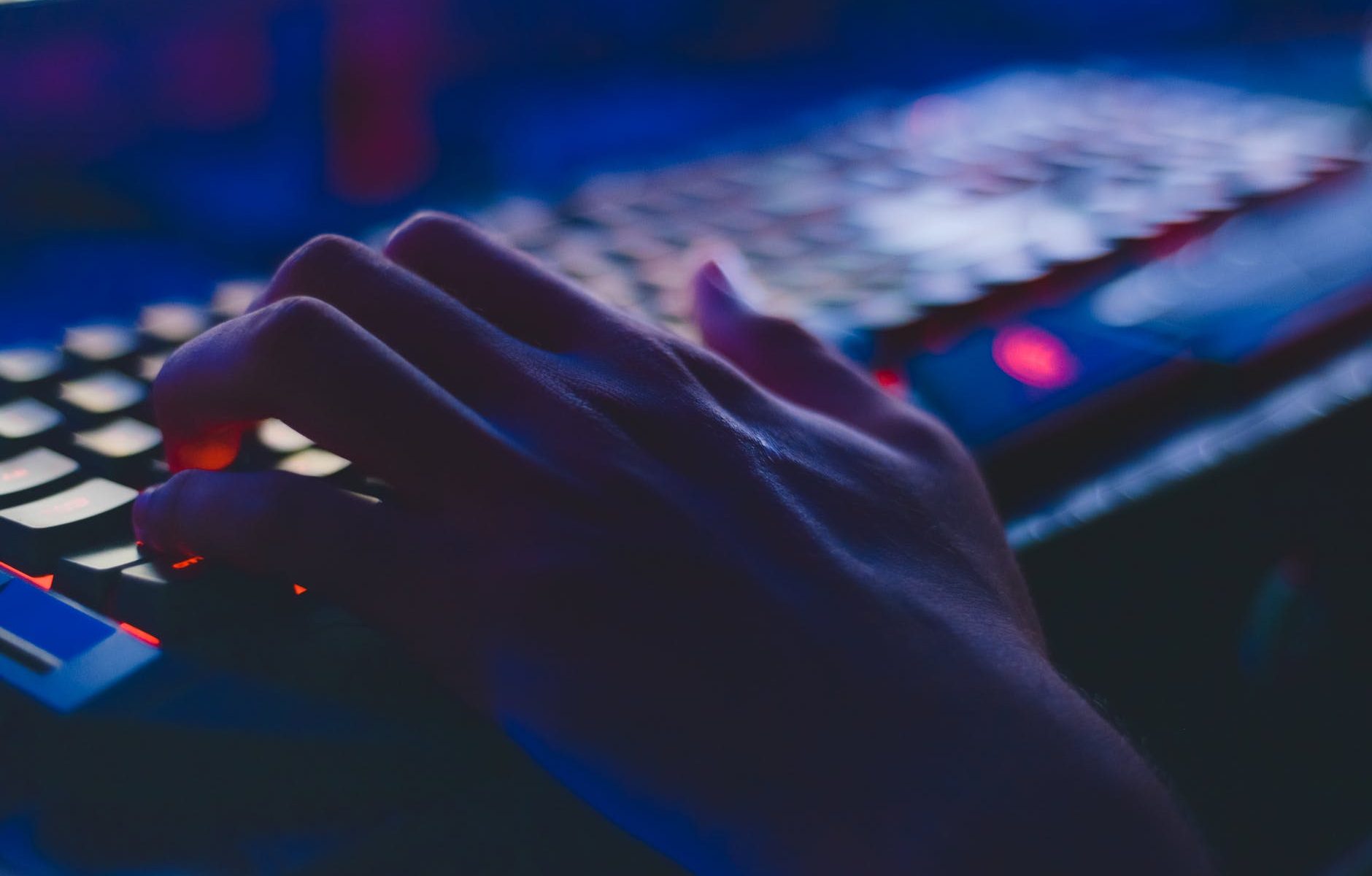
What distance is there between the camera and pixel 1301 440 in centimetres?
56

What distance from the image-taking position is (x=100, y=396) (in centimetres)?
44

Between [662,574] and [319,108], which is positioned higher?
[319,108]

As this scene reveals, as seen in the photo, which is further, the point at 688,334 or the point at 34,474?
the point at 688,334

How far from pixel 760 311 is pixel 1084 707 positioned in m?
0.24

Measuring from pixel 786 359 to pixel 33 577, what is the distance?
0.33m

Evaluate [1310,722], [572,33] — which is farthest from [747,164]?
[1310,722]

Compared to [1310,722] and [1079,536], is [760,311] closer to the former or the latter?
[1079,536]

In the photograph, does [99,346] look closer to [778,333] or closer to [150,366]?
[150,366]

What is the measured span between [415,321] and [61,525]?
15 centimetres

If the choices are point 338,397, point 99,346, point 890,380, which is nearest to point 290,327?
point 338,397

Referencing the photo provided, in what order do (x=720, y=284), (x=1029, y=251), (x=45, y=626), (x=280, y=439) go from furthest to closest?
1. (x=1029, y=251)
2. (x=720, y=284)
3. (x=280, y=439)
4. (x=45, y=626)

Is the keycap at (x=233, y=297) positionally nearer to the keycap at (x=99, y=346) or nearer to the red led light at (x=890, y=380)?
the keycap at (x=99, y=346)

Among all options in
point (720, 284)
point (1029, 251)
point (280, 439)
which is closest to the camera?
point (280, 439)

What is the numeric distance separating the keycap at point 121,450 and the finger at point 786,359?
0.25 m
